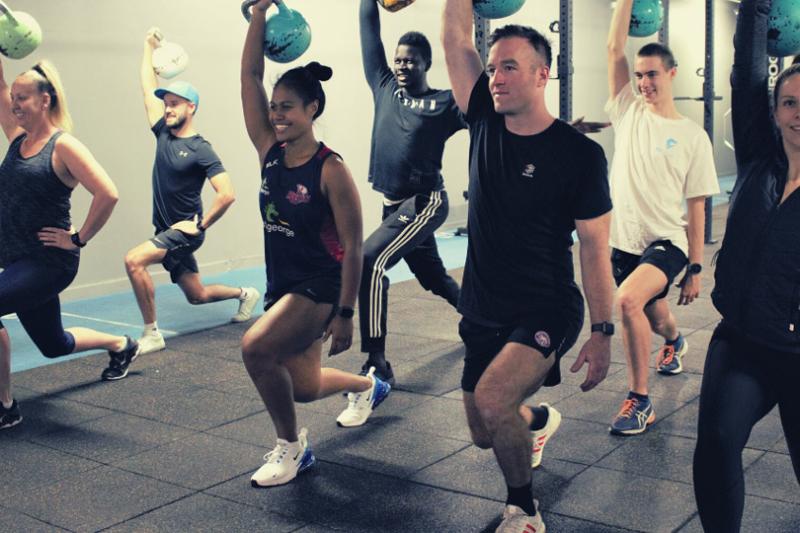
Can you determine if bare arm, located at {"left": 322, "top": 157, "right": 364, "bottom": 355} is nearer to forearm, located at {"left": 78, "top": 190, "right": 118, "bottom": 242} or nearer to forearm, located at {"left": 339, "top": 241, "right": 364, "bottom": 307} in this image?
forearm, located at {"left": 339, "top": 241, "right": 364, "bottom": 307}

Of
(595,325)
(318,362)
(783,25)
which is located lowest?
(318,362)

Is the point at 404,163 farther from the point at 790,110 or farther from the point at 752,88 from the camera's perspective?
the point at 790,110

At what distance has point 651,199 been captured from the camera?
4.14m

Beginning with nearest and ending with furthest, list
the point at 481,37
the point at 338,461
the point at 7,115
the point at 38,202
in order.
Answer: the point at 338,461
the point at 38,202
the point at 7,115
the point at 481,37

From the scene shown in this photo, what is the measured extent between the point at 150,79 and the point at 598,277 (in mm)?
3894

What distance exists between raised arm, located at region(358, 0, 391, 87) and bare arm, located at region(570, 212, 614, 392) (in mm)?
2249

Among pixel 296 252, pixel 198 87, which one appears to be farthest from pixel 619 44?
pixel 198 87

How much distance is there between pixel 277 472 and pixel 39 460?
104 cm

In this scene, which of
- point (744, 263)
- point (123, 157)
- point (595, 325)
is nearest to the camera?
point (744, 263)

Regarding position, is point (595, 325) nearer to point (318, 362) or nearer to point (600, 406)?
point (318, 362)

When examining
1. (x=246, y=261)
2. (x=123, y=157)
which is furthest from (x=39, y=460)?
(x=246, y=261)

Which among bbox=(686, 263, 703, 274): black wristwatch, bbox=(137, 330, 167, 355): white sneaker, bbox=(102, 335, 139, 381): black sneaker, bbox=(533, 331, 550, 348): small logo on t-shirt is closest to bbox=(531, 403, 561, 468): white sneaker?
bbox=(533, 331, 550, 348): small logo on t-shirt

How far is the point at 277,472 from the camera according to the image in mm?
3443

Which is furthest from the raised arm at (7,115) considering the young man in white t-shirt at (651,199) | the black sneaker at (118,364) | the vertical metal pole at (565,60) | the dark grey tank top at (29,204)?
the vertical metal pole at (565,60)
